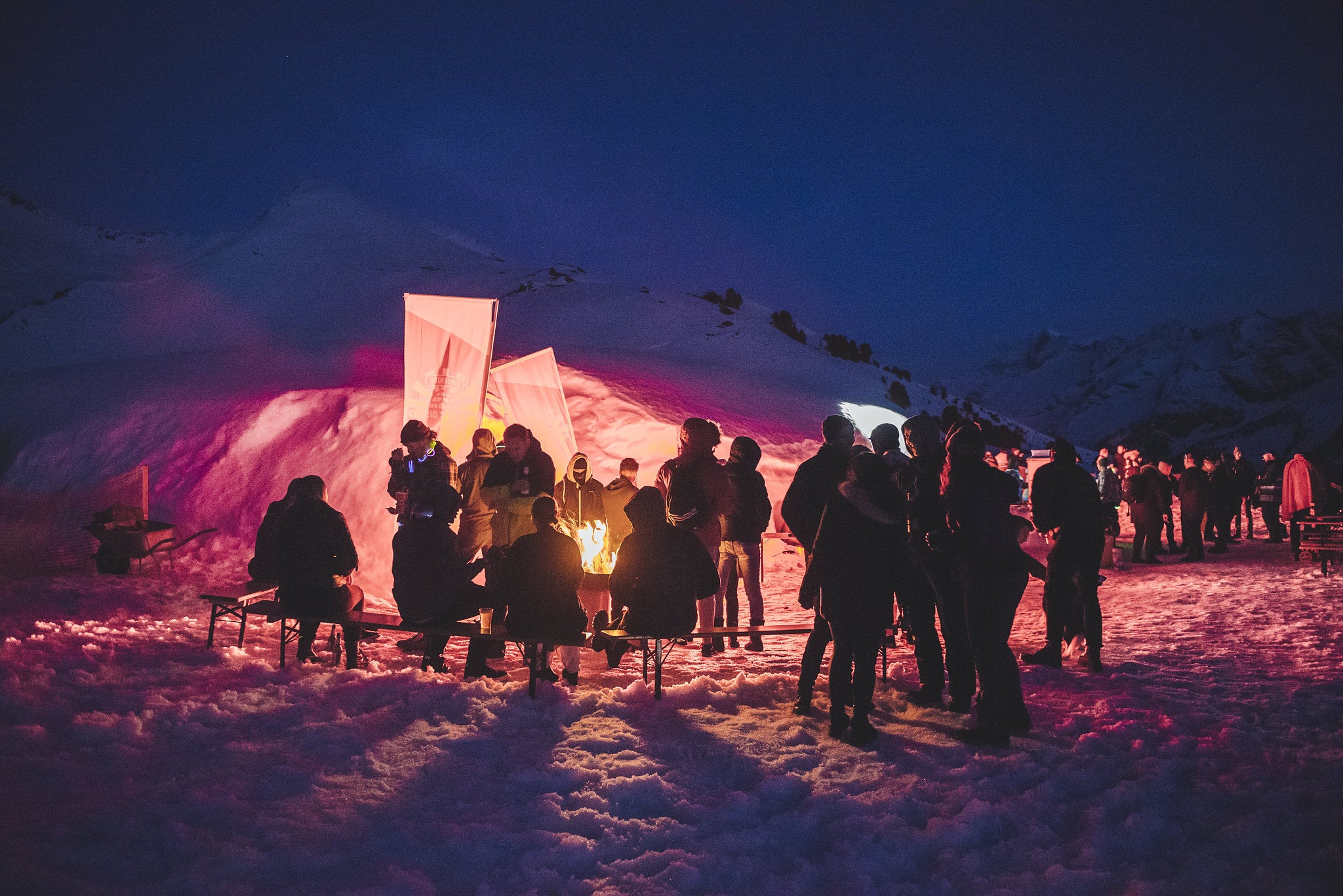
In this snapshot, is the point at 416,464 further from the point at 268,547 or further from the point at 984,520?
the point at 984,520

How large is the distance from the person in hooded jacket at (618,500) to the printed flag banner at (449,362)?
9.39 feet

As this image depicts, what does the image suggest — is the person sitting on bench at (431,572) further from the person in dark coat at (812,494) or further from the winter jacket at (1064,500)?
the winter jacket at (1064,500)

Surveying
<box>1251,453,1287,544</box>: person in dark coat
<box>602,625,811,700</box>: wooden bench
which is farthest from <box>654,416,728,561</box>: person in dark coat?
<box>1251,453,1287,544</box>: person in dark coat

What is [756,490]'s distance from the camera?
22.7 ft

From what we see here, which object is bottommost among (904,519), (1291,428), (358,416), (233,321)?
(904,519)

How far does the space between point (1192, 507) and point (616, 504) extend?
1053 cm

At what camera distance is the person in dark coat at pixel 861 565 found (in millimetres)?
4461

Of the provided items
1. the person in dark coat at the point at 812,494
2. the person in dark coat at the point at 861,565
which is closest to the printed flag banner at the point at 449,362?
the person in dark coat at the point at 812,494

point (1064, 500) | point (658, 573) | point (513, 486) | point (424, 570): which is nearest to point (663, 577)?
point (658, 573)

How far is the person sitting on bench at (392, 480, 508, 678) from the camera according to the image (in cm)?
614

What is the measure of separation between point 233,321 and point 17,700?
19595mm

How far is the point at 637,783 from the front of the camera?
13.5ft

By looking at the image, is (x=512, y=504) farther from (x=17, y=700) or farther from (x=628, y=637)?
(x=17, y=700)

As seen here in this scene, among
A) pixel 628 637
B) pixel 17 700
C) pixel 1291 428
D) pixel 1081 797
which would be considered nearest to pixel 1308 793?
pixel 1081 797
